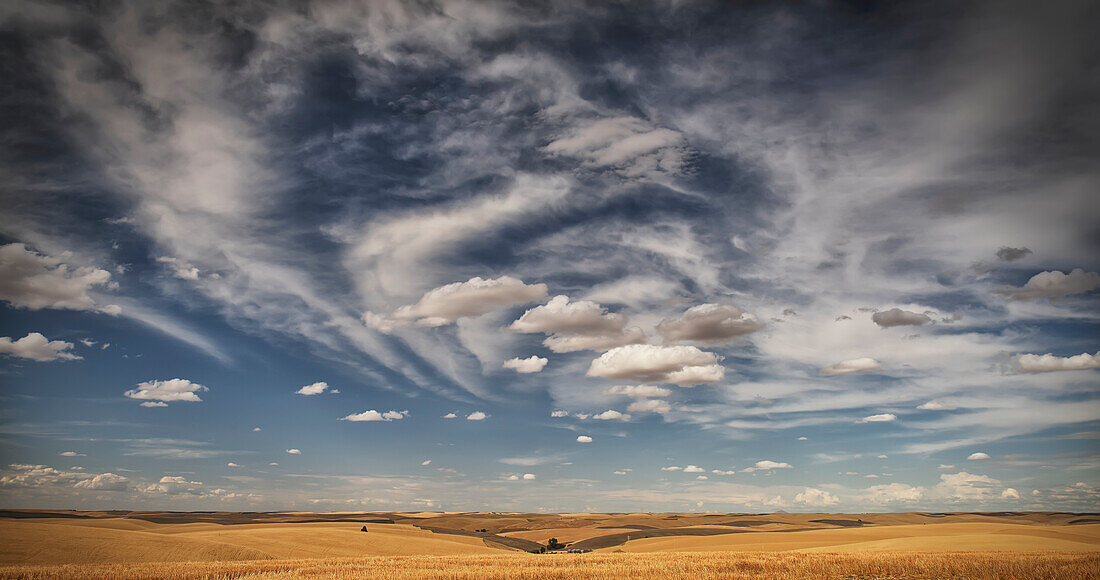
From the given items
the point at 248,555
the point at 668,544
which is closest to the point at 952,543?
the point at 668,544

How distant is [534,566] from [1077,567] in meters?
32.6

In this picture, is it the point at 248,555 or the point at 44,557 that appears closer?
the point at 44,557

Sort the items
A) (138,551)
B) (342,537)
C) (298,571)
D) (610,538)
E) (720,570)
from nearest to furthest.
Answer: (720,570), (298,571), (138,551), (342,537), (610,538)

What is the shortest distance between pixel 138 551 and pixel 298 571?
28.1 metres

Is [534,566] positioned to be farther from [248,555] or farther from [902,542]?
[902,542]

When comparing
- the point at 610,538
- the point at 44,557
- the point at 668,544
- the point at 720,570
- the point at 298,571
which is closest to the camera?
the point at 720,570

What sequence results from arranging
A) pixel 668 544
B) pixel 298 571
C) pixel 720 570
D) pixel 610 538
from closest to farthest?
pixel 720 570 → pixel 298 571 → pixel 668 544 → pixel 610 538

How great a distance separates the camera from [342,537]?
86.2 m

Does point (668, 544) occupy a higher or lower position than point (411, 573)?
lower

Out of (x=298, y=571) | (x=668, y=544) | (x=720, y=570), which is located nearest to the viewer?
(x=720, y=570)

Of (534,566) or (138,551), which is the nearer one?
(534,566)

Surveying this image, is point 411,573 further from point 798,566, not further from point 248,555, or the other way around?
point 248,555

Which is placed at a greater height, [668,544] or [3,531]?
[3,531]

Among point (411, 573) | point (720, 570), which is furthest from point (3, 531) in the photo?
point (720, 570)
